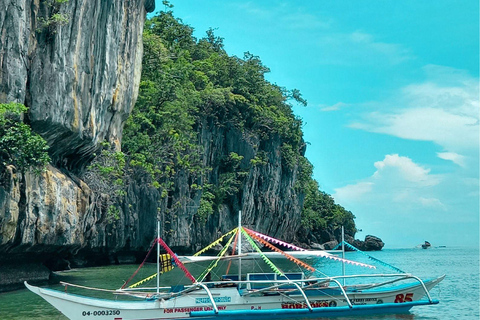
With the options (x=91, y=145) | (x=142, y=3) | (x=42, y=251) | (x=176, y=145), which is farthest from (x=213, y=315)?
(x=176, y=145)

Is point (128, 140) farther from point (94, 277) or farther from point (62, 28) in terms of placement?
point (62, 28)

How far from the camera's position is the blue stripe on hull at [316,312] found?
667 inches

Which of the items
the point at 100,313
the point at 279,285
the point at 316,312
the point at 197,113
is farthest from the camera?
the point at 197,113

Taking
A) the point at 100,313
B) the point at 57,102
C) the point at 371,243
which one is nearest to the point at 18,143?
the point at 57,102

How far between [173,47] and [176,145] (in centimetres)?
1222

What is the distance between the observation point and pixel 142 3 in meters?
31.5

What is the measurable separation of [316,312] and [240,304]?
8.20 ft

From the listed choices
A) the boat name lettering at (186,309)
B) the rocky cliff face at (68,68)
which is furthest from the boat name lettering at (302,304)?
the rocky cliff face at (68,68)

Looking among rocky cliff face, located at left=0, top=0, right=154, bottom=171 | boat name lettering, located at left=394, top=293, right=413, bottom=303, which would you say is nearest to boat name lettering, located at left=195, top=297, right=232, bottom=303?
boat name lettering, located at left=394, top=293, right=413, bottom=303

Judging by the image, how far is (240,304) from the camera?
17656mm

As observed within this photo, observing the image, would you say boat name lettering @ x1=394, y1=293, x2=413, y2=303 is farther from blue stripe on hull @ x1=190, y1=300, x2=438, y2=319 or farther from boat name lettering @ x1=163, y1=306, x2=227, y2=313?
boat name lettering @ x1=163, y1=306, x2=227, y2=313

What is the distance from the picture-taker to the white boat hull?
51.9 ft

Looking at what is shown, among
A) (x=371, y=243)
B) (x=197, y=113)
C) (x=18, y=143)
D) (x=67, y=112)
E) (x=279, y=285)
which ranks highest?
(x=197, y=113)

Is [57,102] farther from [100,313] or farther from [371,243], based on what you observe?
[371,243]
